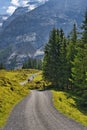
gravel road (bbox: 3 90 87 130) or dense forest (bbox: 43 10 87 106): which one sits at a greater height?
dense forest (bbox: 43 10 87 106)

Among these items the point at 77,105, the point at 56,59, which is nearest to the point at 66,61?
the point at 56,59

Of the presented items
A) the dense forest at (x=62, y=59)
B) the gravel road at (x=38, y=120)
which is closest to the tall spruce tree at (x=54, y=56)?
the dense forest at (x=62, y=59)

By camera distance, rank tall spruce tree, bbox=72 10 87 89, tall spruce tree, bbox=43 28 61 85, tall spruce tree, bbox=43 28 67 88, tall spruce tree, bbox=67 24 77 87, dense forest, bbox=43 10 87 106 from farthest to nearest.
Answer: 1. tall spruce tree, bbox=43 28 61 85
2. tall spruce tree, bbox=43 28 67 88
3. dense forest, bbox=43 10 87 106
4. tall spruce tree, bbox=67 24 77 87
5. tall spruce tree, bbox=72 10 87 89

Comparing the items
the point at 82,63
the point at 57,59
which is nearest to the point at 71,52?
the point at 57,59

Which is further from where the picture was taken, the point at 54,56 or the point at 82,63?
the point at 54,56

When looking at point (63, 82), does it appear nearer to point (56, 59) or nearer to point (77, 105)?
point (56, 59)

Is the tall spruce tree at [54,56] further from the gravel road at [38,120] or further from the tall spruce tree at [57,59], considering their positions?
the gravel road at [38,120]

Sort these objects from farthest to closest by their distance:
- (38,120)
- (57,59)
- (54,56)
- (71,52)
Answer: (54,56), (57,59), (71,52), (38,120)

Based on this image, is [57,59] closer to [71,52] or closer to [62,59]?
[62,59]

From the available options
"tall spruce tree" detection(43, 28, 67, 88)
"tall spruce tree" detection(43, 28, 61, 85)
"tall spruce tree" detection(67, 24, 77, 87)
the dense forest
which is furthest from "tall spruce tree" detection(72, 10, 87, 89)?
"tall spruce tree" detection(43, 28, 61, 85)

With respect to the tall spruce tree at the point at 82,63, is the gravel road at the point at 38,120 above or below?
below

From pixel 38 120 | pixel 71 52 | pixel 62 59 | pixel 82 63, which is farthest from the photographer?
pixel 62 59

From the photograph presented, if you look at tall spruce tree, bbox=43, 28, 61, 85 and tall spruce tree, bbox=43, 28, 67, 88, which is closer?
tall spruce tree, bbox=43, 28, 67, 88

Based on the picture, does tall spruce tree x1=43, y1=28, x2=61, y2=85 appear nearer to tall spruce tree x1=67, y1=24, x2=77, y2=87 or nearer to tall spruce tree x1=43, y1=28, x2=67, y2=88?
tall spruce tree x1=43, y1=28, x2=67, y2=88
